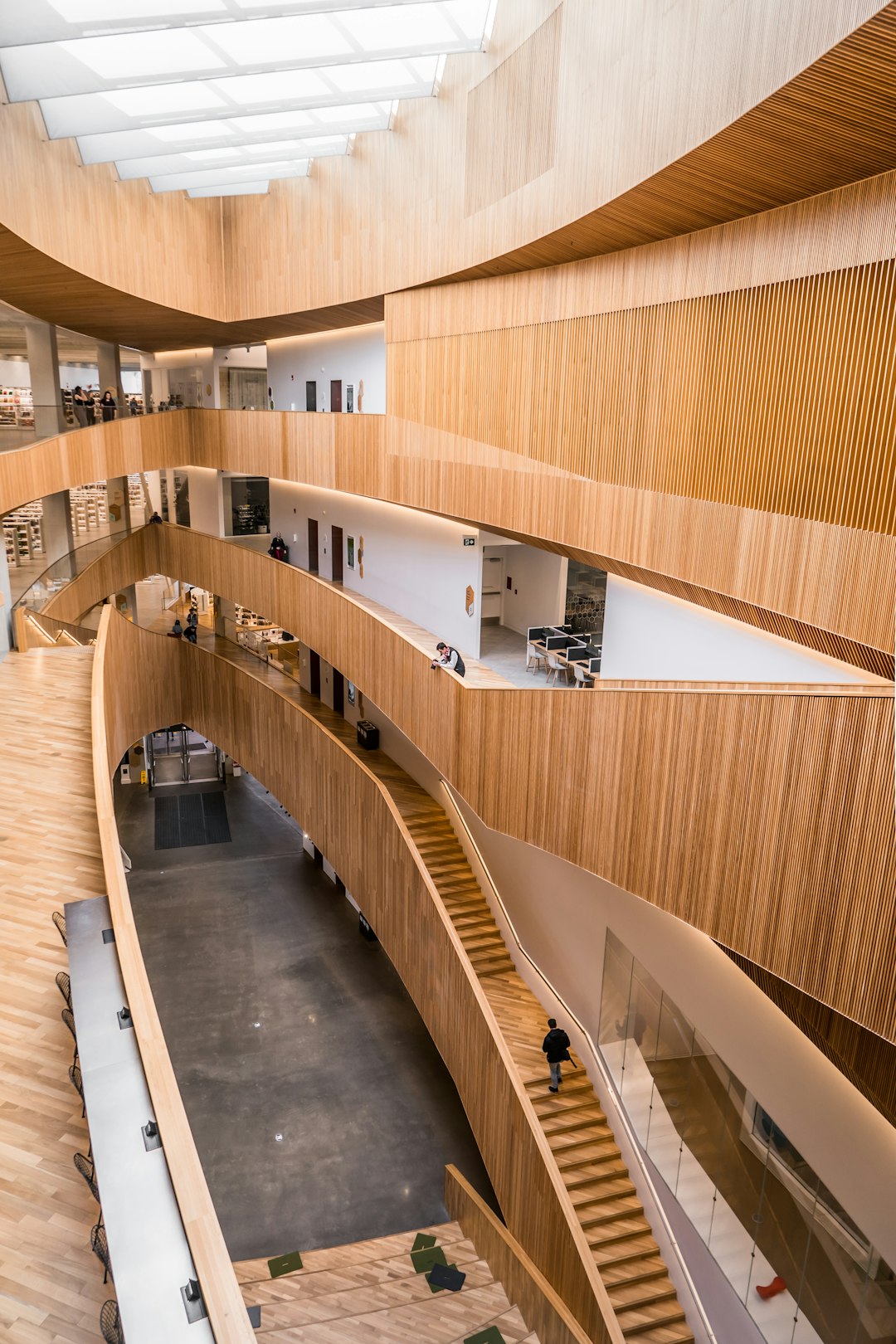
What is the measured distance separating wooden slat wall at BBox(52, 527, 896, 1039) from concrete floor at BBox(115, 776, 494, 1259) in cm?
609

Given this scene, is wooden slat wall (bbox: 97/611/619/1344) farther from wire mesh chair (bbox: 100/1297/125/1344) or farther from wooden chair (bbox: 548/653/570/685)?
wooden chair (bbox: 548/653/570/685)

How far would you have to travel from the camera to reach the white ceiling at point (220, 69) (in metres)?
7.65

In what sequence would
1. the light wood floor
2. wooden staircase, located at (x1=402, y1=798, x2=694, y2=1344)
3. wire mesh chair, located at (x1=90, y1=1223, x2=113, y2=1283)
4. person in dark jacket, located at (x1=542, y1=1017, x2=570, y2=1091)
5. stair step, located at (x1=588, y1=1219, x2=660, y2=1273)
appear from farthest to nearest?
person in dark jacket, located at (x1=542, y1=1017, x2=570, y2=1091) → stair step, located at (x1=588, y1=1219, x2=660, y2=1273) → wooden staircase, located at (x1=402, y1=798, x2=694, y2=1344) → the light wood floor → wire mesh chair, located at (x1=90, y1=1223, x2=113, y2=1283)

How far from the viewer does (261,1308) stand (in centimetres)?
1083

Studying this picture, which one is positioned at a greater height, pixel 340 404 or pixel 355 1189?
pixel 340 404

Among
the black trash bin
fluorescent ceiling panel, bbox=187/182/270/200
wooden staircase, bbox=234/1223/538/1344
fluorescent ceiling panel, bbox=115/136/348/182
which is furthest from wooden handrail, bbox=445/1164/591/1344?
fluorescent ceiling panel, bbox=187/182/270/200

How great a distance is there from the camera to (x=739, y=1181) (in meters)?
9.29

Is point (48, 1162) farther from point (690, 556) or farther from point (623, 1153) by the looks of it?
point (623, 1153)

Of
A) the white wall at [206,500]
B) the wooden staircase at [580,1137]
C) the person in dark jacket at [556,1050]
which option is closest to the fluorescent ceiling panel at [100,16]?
the wooden staircase at [580,1137]

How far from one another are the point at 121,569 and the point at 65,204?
12778 millimetres

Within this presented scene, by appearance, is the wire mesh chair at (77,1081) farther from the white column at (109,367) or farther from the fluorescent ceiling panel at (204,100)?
the white column at (109,367)

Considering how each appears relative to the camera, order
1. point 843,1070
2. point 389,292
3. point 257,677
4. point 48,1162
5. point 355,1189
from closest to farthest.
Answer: point 48,1162, point 843,1070, point 355,1189, point 389,292, point 257,677

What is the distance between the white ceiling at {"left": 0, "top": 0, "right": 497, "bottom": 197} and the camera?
7.65m

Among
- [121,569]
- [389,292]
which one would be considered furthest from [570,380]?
[121,569]
